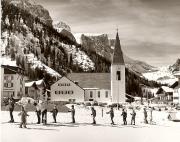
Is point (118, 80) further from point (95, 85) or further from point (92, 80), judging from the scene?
point (92, 80)

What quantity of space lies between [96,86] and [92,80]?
0.82 meters

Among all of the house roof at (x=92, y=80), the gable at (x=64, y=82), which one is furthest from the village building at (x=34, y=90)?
the house roof at (x=92, y=80)

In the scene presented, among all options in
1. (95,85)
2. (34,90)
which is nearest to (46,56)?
(95,85)

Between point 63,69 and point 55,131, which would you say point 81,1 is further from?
point 63,69

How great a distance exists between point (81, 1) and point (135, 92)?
1344 inches

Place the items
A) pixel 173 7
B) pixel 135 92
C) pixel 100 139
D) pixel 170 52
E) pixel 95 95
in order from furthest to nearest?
pixel 135 92, pixel 95 95, pixel 170 52, pixel 173 7, pixel 100 139

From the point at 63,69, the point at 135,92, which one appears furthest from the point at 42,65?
the point at 135,92

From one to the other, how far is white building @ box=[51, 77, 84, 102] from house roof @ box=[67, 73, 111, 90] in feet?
6.03

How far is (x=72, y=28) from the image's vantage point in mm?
9500

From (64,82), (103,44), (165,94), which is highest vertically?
(103,44)

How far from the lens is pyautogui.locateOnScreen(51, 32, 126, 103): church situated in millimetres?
36875

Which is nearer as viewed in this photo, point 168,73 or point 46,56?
point 168,73

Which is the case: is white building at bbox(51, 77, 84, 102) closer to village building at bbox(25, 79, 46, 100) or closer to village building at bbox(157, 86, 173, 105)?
village building at bbox(25, 79, 46, 100)

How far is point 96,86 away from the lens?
3959 cm
